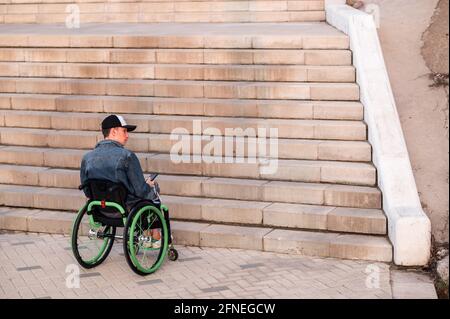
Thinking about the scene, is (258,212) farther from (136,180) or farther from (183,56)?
(183,56)

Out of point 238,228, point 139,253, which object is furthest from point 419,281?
point 139,253

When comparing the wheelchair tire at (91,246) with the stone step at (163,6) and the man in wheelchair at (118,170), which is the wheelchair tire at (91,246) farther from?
the stone step at (163,6)

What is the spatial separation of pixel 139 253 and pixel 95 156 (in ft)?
4.25

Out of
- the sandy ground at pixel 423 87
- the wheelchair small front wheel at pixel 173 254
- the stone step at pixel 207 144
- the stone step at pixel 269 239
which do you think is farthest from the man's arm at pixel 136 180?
the sandy ground at pixel 423 87

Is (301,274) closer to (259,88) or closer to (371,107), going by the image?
(371,107)

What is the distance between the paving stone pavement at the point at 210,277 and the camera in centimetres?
698

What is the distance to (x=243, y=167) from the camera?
912cm

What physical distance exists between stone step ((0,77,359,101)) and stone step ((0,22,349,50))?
88cm

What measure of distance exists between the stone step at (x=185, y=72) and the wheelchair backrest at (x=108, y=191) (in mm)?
3925

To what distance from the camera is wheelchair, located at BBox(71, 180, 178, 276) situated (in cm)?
716

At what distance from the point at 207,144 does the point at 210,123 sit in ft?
1.41

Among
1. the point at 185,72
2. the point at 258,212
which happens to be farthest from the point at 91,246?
the point at 185,72
